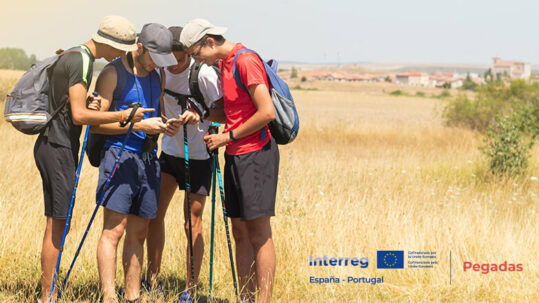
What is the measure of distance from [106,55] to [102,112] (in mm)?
402

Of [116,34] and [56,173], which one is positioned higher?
[116,34]

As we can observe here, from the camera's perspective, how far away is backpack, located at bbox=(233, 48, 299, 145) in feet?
12.5

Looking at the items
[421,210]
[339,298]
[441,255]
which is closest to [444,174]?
[421,210]

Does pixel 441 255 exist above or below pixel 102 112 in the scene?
below

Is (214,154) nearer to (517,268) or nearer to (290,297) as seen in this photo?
(290,297)

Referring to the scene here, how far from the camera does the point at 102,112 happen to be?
3715mm

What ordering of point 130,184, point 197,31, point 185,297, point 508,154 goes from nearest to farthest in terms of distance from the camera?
point 197,31
point 130,184
point 185,297
point 508,154

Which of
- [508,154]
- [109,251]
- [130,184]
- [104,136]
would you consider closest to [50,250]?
[109,251]

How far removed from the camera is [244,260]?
13.9 feet

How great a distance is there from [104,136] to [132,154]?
0.26 meters

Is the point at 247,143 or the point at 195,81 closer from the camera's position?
the point at 247,143

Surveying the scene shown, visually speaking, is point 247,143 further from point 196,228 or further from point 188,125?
point 196,228

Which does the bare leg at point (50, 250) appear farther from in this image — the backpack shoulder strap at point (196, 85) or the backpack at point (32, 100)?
the backpack shoulder strap at point (196, 85)

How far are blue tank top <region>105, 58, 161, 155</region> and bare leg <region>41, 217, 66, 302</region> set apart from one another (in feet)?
2.15
